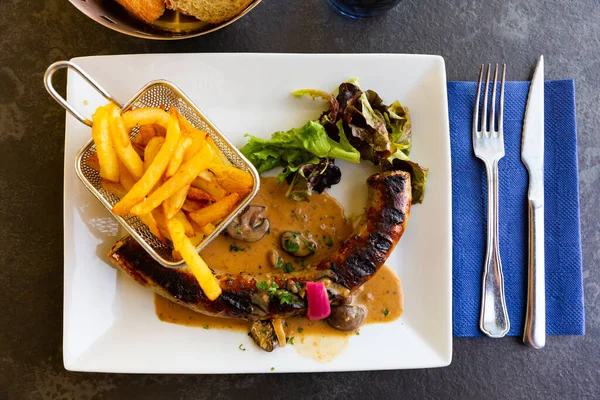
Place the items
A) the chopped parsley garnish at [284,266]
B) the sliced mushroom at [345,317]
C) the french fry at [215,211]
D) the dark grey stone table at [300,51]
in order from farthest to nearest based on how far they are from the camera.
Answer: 1. the dark grey stone table at [300,51]
2. the chopped parsley garnish at [284,266]
3. the sliced mushroom at [345,317]
4. the french fry at [215,211]

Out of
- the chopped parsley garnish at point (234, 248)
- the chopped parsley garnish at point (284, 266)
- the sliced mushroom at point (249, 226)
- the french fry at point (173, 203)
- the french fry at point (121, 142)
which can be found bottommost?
the chopped parsley garnish at point (284, 266)

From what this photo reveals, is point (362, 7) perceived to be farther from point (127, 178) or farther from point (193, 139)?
point (127, 178)

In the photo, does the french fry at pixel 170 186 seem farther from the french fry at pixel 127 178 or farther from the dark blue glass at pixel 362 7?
the dark blue glass at pixel 362 7

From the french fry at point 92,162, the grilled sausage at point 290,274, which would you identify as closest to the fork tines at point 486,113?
the grilled sausage at point 290,274

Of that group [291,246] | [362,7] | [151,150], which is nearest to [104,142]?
[151,150]

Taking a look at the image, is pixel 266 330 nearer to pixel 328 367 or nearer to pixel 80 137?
pixel 328 367

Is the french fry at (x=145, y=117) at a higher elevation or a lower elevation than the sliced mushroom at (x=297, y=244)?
higher
